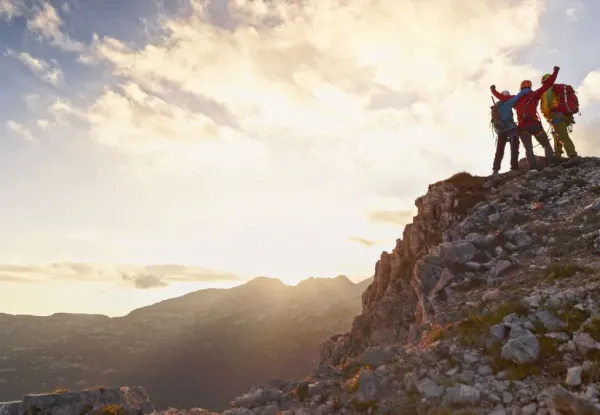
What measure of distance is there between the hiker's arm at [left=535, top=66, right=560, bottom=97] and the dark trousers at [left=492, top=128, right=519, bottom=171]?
2.88 meters

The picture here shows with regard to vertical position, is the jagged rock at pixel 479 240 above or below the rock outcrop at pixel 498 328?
above

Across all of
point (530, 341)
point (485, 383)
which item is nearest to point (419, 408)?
point (485, 383)

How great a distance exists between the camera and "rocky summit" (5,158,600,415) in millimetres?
11316

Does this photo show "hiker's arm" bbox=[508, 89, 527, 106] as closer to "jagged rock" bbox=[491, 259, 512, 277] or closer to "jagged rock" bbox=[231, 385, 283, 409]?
"jagged rock" bbox=[491, 259, 512, 277]

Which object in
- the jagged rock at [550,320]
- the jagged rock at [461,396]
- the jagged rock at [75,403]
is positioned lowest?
the jagged rock at [461,396]

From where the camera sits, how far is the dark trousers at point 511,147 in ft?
103

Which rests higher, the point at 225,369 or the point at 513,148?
the point at 513,148

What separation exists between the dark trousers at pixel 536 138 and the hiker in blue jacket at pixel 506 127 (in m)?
0.79

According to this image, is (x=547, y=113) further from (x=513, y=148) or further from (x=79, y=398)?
(x=79, y=398)

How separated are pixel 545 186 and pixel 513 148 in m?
5.54

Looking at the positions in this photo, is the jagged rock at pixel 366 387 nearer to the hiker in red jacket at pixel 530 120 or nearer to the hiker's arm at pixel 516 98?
Result: the hiker in red jacket at pixel 530 120

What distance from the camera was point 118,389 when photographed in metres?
14.8

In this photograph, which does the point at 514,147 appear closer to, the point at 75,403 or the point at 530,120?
the point at 530,120

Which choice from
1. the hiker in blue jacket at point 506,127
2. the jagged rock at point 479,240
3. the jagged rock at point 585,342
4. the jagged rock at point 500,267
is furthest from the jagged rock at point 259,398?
the hiker in blue jacket at point 506,127
